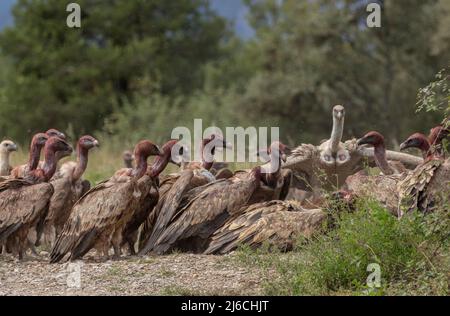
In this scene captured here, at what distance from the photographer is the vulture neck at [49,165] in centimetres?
1136

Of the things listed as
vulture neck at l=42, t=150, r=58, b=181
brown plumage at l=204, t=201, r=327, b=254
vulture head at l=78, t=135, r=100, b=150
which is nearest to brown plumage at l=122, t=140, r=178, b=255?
brown plumage at l=204, t=201, r=327, b=254

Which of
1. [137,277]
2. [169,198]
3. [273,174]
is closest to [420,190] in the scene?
[137,277]

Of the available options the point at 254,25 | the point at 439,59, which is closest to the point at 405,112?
the point at 439,59

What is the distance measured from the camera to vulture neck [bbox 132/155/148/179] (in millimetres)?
10945

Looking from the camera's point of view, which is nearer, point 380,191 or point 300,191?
point 380,191

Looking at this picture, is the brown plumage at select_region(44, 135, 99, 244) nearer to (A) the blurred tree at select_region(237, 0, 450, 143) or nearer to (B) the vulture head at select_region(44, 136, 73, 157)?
(B) the vulture head at select_region(44, 136, 73, 157)

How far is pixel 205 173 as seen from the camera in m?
12.2

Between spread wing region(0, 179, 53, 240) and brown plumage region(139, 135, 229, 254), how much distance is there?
1236 millimetres

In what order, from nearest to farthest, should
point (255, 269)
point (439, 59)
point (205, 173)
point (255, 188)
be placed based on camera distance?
point (255, 269), point (255, 188), point (205, 173), point (439, 59)

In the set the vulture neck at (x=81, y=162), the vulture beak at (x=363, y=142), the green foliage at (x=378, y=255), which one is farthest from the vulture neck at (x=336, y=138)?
the green foliage at (x=378, y=255)

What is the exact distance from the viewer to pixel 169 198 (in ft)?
36.9

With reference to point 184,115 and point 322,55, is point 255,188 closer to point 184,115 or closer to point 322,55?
point 184,115
